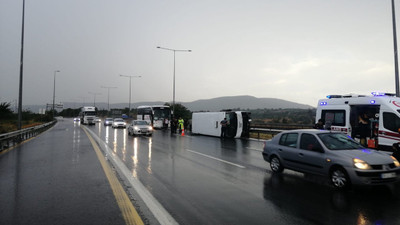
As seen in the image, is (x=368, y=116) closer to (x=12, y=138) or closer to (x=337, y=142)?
(x=337, y=142)

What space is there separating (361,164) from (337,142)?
1225 millimetres

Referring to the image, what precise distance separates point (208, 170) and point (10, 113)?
5302 cm

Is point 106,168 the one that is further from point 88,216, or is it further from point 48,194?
point 88,216

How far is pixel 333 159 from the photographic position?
704 centimetres

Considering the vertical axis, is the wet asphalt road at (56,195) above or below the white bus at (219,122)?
below

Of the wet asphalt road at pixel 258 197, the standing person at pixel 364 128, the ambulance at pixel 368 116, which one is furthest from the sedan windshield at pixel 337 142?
the standing person at pixel 364 128

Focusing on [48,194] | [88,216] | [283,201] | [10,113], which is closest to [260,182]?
[283,201]

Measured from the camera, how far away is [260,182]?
25.3 feet

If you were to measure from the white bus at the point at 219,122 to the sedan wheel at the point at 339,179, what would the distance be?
16.1 m

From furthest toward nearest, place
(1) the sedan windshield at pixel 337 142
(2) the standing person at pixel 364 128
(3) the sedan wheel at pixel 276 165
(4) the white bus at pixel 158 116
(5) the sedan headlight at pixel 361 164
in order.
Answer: (4) the white bus at pixel 158 116 < (2) the standing person at pixel 364 128 < (3) the sedan wheel at pixel 276 165 < (1) the sedan windshield at pixel 337 142 < (5) the sedan headlight at pixel 361 164

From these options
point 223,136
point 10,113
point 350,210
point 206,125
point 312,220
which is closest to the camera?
point 312,220

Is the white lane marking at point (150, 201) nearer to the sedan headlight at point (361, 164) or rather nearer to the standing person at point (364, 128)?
the sedan headlight at point (361, 164)

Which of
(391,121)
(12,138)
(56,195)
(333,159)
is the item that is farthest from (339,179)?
(12,138)

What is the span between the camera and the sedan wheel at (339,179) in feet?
22.1
